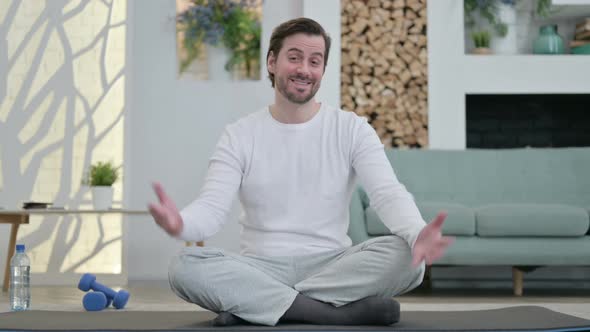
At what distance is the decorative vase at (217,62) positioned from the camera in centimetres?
530

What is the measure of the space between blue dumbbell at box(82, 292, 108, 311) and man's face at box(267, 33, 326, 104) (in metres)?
1.35

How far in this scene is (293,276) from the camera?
2174mm

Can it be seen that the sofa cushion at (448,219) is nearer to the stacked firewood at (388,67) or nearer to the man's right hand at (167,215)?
the stacked firewood at (388,67)

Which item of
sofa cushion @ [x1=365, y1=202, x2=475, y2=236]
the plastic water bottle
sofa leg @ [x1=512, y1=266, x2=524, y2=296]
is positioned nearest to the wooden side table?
the plastic water bottle

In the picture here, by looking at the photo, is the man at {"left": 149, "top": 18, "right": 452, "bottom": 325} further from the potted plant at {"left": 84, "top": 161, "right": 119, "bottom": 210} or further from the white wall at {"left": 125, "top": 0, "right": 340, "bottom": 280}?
the white wall at {"left": 125, "top": 0, "right": 340, "bottom": 280}

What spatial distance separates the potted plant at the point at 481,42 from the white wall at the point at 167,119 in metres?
0.85

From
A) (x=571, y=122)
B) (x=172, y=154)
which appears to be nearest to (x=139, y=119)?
(x=172, y=154)

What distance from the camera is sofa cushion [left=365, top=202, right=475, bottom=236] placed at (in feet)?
13.4

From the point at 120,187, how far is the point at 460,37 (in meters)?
2.23

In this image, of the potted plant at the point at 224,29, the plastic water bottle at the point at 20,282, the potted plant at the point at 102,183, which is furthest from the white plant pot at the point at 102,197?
the potted plant at the point at 224,29

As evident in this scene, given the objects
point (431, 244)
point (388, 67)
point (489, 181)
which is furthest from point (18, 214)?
point (431, 244)

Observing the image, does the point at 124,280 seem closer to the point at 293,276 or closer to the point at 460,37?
the point at 460,37

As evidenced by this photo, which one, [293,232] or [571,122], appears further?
[571,122]

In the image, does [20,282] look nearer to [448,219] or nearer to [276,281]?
[448,219]
